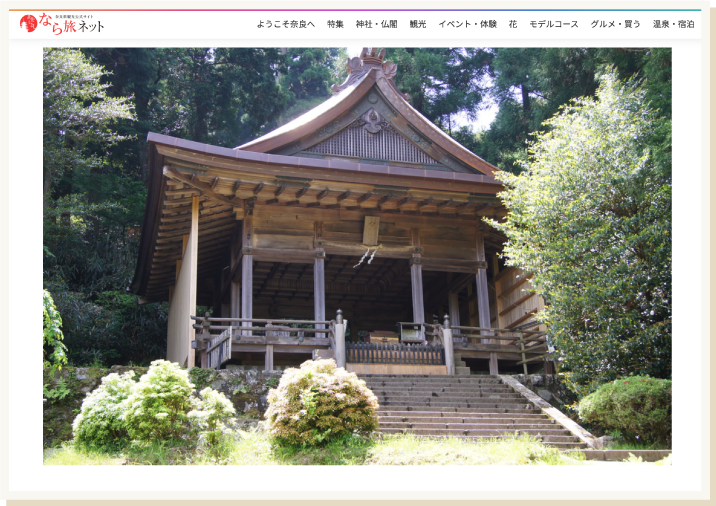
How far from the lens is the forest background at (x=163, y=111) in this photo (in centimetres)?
1872

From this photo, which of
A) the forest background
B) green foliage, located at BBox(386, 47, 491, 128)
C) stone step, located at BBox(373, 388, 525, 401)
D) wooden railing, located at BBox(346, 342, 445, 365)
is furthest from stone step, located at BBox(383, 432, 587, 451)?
Answer: green foliage, located at BBox(386, 47, 491, 128)

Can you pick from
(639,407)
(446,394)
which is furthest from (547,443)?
(446,394)

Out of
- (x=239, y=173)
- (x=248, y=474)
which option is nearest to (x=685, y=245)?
(x=248, y=474)

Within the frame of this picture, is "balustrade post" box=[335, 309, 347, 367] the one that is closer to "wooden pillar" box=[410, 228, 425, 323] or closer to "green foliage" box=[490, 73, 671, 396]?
"wooden pillar" box=[410, 228, 425, 323]

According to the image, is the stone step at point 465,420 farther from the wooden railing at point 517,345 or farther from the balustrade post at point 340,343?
the wooden railing at point 517,345

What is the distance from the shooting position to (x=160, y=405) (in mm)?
8109

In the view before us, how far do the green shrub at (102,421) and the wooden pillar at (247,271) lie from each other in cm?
467

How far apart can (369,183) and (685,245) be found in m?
7.06

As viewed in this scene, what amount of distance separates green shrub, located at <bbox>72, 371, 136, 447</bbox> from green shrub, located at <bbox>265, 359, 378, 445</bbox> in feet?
6.02

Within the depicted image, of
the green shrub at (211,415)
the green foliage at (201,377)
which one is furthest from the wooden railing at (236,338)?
the green shrub at (211,415)

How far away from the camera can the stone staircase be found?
9375 millimetres
